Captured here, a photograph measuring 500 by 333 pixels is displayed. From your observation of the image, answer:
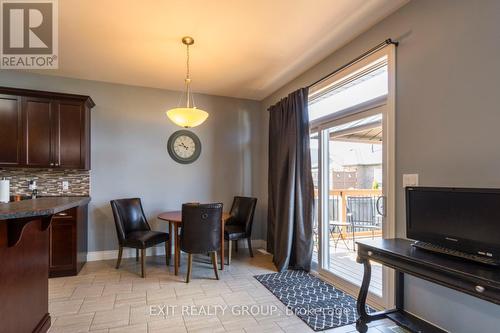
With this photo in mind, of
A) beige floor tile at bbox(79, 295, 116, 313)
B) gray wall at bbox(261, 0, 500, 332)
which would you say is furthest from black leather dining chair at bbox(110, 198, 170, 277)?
gray wall at bbox(261, 0, 500, 332)

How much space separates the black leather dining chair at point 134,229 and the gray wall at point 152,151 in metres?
0.32

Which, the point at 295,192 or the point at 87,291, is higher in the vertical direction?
the point at 295,192

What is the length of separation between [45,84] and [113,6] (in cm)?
233

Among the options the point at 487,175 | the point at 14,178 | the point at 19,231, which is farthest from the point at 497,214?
the point at 14,178

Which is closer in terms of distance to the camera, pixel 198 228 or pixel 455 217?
pixel 455 217

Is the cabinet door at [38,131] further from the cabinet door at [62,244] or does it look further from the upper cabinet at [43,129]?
the cabinet door at [62,244]

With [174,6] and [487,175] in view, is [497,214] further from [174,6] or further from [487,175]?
[174,6]

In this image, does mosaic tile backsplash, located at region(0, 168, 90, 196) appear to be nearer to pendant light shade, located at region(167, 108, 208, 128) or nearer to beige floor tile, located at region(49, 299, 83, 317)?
beige floor tile, located at region(49, 299, 83, 317)

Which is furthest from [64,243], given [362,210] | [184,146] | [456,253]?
[456,253]

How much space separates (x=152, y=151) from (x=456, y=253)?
159 inches

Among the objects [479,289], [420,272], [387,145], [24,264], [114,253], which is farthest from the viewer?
[114,253]

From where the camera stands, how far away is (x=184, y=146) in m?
4.70

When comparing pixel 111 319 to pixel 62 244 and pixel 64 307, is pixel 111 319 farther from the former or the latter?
pixel 62 244

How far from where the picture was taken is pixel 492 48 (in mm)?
1782
